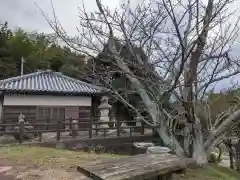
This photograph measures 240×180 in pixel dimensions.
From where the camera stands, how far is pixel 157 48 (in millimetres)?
6340

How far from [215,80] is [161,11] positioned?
5.94 feet

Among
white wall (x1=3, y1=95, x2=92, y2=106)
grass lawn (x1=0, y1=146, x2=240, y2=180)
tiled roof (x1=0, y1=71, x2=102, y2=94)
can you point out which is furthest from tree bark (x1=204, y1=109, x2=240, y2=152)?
white wall (x1=3, y1=95, x2=92, y2=106)

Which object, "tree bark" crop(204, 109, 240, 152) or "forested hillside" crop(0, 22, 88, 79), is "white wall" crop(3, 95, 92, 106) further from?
"tree bark" crop(204, 109, 240, 152)

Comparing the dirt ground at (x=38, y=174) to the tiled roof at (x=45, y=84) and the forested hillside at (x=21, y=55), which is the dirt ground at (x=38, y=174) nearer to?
the tiled roof at (x=45, y=84)

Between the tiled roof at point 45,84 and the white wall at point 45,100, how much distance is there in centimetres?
54

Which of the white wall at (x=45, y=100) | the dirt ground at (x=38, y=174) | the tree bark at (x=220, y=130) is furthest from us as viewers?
the white wall at (x=45, y=100)

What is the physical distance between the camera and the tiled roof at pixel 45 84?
14594 mm

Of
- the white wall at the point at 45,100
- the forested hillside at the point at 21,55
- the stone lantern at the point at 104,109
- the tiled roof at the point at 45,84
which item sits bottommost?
the stone lantern at the point at 104,109

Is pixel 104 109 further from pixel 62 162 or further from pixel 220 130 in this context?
pixel 220 130

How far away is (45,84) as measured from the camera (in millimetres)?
15945

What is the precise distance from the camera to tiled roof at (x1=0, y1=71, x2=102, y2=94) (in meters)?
14.6

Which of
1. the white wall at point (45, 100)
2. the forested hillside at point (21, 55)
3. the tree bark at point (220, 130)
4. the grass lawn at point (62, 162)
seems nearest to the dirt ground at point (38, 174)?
the grass lawn at point (62, 162)

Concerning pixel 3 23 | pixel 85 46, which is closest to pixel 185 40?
pixel 85 46

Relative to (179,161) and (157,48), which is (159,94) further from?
(179,161)
